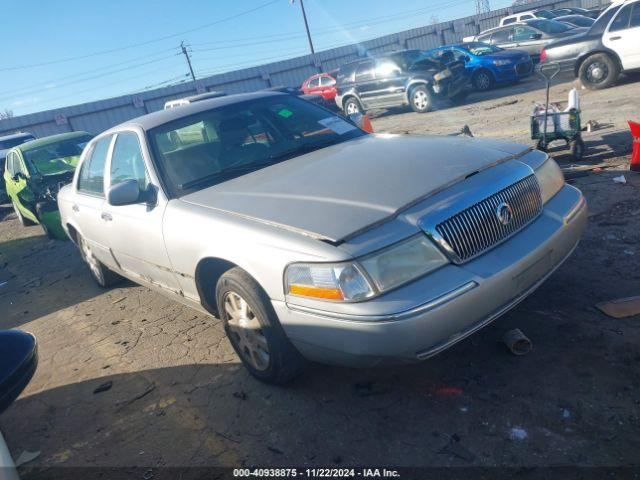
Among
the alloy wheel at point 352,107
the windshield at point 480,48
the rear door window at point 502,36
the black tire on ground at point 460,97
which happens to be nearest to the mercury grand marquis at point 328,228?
the black tire on ground at point 460,97

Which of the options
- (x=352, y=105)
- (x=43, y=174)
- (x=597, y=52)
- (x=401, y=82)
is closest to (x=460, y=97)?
(x=401, y=82)

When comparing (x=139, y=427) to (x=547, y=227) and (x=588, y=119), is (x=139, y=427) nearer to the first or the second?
(x=547, y=227)

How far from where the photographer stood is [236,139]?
3818mm

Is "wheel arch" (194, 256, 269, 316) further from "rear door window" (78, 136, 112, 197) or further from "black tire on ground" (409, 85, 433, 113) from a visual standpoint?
"black tire on ground" (409, 85, 433, 113)

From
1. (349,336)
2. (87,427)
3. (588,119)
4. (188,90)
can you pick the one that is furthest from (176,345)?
(188,90)

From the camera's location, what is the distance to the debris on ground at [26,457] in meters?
2.98

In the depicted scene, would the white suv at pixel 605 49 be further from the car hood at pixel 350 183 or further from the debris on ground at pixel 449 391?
the debris on ground at pixel 449 391

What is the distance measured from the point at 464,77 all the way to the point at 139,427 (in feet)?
42.9

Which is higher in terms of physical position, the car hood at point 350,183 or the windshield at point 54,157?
the windshield at point 54,157

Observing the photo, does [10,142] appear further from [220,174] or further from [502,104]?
[220,174]

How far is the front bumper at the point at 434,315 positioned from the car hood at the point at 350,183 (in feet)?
1.35

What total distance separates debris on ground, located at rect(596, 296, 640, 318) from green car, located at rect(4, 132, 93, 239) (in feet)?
27.6

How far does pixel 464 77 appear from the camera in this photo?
13711 millimetres

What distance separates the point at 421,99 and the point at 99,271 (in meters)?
10.8
